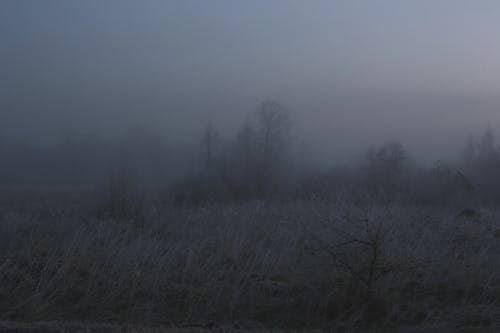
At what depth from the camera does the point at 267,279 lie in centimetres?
987

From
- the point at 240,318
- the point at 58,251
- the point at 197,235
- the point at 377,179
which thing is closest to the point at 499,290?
the point at 240,318

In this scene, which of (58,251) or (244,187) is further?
(244,187)

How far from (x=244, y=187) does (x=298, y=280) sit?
82.4 ft

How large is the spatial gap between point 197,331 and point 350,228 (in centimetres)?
326

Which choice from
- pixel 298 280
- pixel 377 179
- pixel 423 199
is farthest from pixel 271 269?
pixel 377 179

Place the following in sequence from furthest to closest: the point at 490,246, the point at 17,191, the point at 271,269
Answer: the point at 17,191 < the point at 490,246 < the point at 271,269

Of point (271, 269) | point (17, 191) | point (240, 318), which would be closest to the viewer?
point (240, 318)

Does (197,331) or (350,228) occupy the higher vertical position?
(350,228)

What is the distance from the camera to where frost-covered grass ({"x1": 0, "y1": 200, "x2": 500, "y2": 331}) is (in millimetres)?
8594

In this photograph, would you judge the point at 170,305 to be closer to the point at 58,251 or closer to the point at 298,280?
the point at 298,280

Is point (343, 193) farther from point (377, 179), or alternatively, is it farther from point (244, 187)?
point (244, 187)

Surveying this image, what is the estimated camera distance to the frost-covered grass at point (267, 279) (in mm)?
8594

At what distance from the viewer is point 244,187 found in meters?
34.7

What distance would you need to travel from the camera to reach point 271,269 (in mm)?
10258
